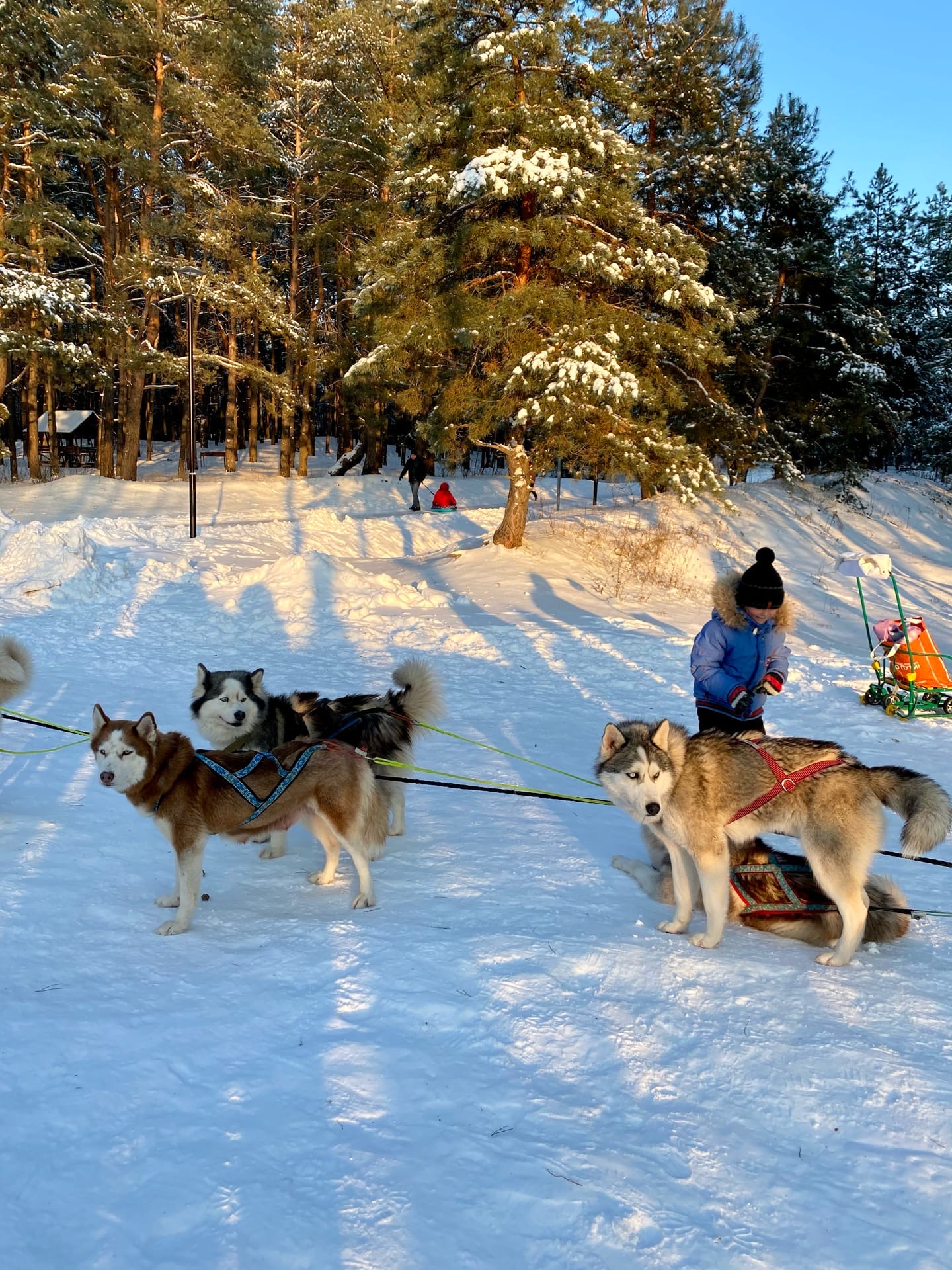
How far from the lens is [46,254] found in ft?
81.9

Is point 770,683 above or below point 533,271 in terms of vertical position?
below

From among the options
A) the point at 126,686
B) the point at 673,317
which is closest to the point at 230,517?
the point at 673,317

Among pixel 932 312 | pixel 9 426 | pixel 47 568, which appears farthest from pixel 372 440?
pixel 932 312

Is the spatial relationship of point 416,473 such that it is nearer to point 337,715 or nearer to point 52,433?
point 52,433

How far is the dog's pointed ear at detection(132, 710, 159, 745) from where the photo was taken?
13.4ft

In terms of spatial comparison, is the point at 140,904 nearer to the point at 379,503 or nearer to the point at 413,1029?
the point at 413,1029

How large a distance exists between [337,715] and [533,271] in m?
13.6

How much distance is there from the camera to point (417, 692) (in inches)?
212

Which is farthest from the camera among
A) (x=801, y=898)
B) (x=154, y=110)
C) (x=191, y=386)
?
(x=154, y=110)

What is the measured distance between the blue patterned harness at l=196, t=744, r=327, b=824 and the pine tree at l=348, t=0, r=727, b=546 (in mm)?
11119

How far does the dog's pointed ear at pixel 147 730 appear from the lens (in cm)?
409

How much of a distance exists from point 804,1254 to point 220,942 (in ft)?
8.55

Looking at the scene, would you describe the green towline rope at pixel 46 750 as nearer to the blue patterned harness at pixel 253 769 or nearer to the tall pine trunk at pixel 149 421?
the blue patterned harness at pixel 253 769

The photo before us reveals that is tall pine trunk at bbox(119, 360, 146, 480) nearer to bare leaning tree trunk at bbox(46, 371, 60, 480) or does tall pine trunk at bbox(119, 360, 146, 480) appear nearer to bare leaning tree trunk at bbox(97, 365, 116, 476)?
bare leaning tree trunk at bbox(97, 365, 116, 476)
